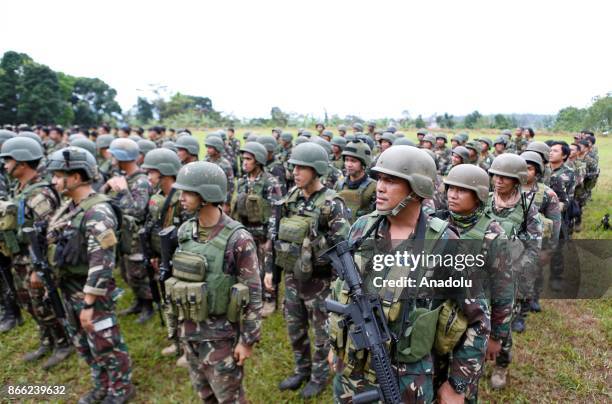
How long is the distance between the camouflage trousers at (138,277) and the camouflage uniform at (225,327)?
2.87m

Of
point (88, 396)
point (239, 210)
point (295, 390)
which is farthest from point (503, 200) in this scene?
point (88, 396)

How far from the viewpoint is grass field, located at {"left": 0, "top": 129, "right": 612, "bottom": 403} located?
4.24 meters

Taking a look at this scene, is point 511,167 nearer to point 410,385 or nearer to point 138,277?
point 410,385

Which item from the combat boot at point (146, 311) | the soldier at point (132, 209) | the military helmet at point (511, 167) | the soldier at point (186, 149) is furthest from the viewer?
the soldier at point (186, 149)

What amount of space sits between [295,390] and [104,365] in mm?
2008

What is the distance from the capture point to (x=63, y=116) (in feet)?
112

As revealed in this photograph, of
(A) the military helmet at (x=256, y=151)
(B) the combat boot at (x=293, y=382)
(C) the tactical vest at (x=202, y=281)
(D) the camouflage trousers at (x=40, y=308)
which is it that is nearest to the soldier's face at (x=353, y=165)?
(A) the military helmet at (x=256, y=151)

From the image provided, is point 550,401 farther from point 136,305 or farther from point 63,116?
point 63,116

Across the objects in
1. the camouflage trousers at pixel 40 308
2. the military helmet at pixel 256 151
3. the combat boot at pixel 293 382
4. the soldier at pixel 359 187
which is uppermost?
the military helmet at pixel 256 151

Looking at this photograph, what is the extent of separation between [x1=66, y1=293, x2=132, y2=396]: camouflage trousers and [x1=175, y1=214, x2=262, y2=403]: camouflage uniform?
3.42ft

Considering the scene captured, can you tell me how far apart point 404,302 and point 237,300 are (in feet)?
4.40

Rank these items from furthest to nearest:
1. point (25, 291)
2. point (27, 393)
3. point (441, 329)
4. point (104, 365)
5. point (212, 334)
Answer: point (25, 291) < point (27, 393) < point (104, 365) < point (212, 334) < point (441, 329)

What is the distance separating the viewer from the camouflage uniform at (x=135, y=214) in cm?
515

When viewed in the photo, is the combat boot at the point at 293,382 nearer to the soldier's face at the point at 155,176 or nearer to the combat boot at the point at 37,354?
the soldier's face at the point at 155,176
